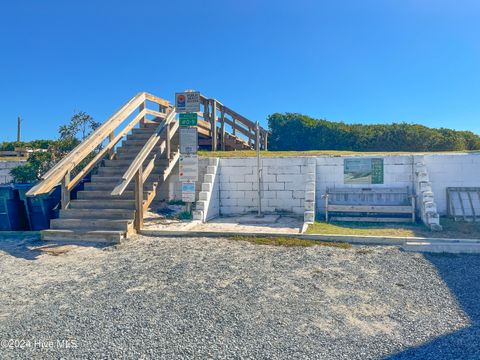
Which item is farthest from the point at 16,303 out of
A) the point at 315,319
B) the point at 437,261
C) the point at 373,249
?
the point at 437,261

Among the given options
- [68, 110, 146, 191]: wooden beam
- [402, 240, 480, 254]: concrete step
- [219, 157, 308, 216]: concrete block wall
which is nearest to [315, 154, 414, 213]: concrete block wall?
[219, 157, 308, 216]: concrete block wall

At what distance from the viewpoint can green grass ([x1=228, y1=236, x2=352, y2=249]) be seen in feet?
21.3

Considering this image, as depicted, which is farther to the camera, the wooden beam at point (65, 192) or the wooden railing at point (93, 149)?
the wooden beam at point (65, 192)

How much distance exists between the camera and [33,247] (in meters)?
6.71

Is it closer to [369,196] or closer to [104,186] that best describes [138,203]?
[104,186]

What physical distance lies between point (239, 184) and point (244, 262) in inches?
183

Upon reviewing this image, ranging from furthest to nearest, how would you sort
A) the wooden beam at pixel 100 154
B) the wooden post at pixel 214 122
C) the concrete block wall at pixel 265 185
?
1. the wooden post at pixel 214 122
2. the concrete block wall at pixel 265 185
3. the wooden beam at pixel 100 154

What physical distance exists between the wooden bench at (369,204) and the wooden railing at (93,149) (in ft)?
18.5

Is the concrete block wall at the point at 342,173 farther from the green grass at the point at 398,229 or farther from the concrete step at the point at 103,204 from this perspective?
the concrete step at the point at 103,204

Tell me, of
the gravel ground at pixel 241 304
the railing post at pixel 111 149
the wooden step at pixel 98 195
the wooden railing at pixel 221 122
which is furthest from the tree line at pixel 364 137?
the gravel ground at pixel 241 304

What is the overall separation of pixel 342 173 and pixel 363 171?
21.6 inches

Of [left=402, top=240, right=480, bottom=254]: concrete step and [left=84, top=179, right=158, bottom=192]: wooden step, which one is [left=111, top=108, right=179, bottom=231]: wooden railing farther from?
[left=402, top=240, right=480, bottom=254]: concrete step

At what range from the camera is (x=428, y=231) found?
7.20 metres

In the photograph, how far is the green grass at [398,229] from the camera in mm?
6875
